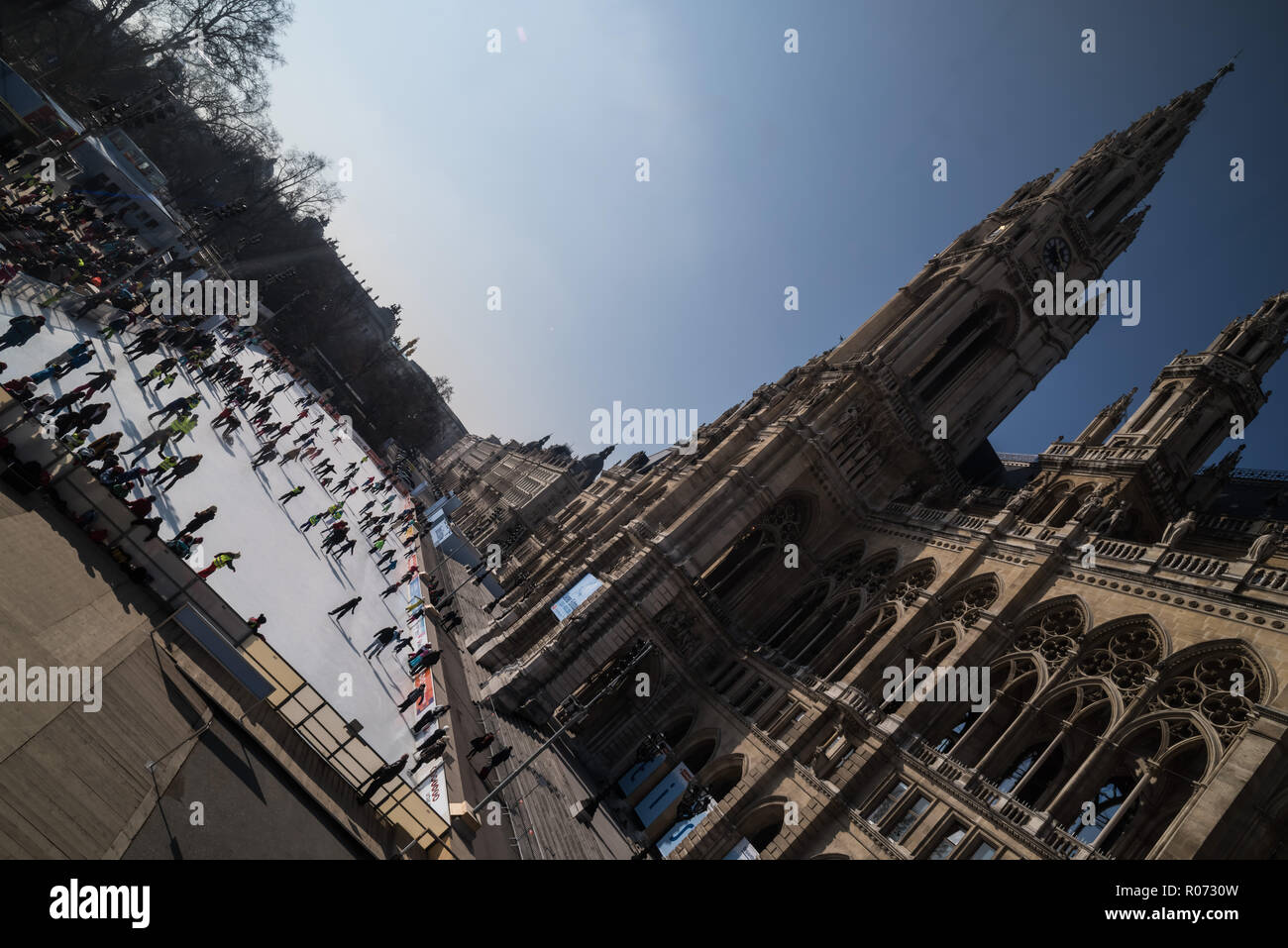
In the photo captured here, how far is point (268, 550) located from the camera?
Answer: 2508 cm

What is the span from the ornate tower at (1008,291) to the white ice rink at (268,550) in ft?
95.0

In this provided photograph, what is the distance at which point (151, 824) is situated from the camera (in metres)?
11.2

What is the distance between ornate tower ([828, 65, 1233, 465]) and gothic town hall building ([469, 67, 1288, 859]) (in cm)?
19

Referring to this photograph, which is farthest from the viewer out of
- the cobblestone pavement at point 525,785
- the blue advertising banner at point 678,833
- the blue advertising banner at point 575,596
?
the blue advertising banner at point 575,596

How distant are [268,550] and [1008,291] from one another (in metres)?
41.7

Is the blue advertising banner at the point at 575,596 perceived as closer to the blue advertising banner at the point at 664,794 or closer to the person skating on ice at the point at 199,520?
the blue advertising banner at the point at 664,794

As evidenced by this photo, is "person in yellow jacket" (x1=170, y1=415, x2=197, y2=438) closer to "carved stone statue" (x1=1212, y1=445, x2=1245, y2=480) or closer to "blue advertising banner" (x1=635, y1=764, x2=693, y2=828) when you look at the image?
"blue advertising banner" (x1=635, y1=764, x2=693, y2=828)

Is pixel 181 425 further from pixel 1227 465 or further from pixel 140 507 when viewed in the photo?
pixel 1227 465

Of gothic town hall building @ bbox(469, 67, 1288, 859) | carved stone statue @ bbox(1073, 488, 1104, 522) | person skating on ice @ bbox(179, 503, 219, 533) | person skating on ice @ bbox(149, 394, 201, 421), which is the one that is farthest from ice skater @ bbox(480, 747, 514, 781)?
carved stone statue @ bbox(1073, 488, 1104, 522)

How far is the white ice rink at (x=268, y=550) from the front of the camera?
20.5 metres

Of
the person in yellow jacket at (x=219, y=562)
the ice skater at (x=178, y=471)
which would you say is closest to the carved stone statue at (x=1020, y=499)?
the person in yellow jacket at (x=219, y=562)
